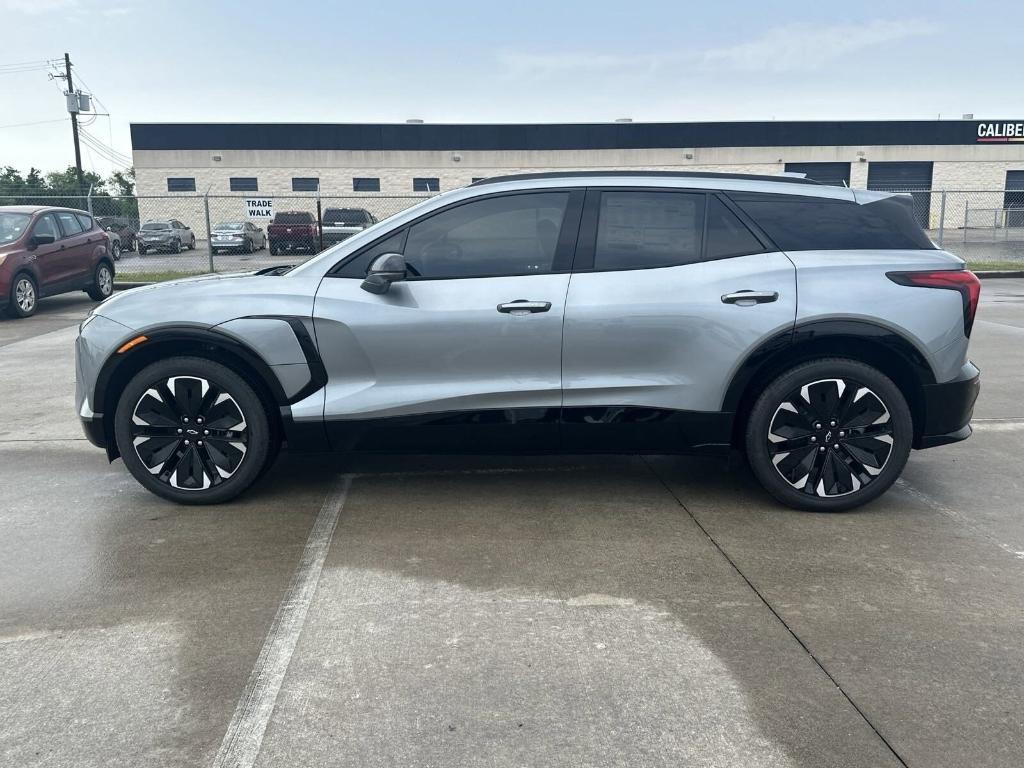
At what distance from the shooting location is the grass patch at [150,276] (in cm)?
1847

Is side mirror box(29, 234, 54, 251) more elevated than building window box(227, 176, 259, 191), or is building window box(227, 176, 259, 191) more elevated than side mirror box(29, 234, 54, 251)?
building window box(227, 176, 259, 191)

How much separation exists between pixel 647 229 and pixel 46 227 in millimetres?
12138

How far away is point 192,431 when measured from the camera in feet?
15.2

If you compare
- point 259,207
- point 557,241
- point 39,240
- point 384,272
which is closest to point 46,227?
point 39,240

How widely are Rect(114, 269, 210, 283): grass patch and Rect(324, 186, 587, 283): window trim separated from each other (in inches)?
582

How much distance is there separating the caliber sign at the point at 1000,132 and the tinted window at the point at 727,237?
47070 millimetres

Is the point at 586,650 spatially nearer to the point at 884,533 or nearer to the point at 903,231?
the point at 884,533

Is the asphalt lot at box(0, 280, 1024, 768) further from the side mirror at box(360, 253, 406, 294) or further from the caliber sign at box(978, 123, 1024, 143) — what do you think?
the caliber sign at box(978, 123, 1024, 143)

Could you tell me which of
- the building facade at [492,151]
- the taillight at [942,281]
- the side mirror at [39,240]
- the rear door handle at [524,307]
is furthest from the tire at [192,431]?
the building facade at [492,151]

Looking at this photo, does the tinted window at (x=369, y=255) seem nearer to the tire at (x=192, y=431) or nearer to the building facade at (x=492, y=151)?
the tire at (x=192, y=431)

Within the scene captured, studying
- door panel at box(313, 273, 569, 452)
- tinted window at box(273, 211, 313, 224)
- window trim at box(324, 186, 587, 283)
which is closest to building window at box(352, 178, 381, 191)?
tinted window at box(273, 211, 313, 224)

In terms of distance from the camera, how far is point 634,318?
14.6ft

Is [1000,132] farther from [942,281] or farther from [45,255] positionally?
[942,281]

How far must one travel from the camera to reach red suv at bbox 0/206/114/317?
12773 millimetres
